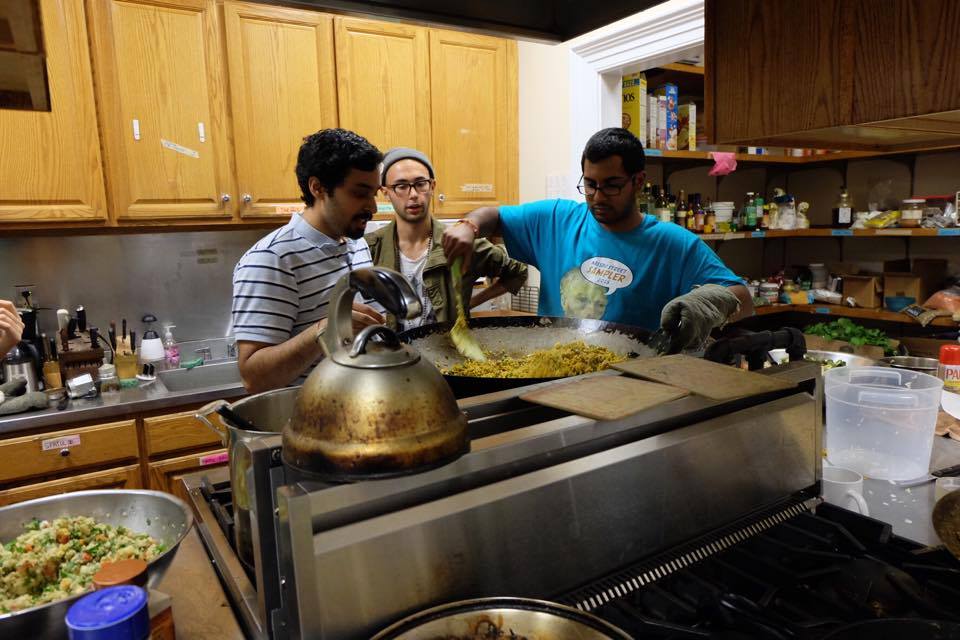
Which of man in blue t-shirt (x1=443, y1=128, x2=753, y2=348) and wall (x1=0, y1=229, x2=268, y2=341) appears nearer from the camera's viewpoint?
man in blue t-shirt (x1=443, y1=128, x2=753, y2=348)

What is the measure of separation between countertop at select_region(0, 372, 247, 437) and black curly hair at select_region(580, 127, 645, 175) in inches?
70.1

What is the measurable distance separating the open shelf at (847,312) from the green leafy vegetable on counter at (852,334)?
58 mm

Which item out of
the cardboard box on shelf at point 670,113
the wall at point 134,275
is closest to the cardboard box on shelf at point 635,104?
the cardboard box on shelf at point 670,113

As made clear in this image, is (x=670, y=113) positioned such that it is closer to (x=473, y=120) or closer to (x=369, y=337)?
(x=473, y=120)

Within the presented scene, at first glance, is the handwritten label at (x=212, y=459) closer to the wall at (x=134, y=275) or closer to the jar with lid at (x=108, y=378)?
the jar with lid at (x=108, y=378)

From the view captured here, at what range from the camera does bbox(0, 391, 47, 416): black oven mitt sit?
2.30 metres

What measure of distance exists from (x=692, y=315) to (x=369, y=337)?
80cm

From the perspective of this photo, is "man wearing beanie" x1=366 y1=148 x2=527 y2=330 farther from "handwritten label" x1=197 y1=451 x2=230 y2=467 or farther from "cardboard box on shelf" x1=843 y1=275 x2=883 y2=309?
"cardboard box on shelf" x1=843 y1=275 x2=883 y2=309

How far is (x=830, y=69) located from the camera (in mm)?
958

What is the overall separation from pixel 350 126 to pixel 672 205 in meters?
1.82

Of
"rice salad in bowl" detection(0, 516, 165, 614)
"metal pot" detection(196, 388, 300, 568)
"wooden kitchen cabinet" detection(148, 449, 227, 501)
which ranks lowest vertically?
"wooden kitchen cabinet" detection(148, 449, 227, 501)

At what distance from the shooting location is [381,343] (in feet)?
2.37

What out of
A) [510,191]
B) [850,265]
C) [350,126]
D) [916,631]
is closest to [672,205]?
[510,191]

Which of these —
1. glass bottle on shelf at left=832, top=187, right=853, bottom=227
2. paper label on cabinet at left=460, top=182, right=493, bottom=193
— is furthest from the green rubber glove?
glass bottle on shelf at left=832, top=187, right=853, bottom=227
